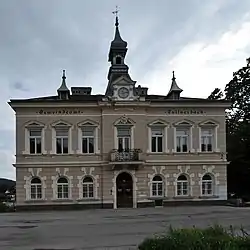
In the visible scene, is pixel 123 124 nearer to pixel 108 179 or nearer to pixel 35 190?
pixel 108 179

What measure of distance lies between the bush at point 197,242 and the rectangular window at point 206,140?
35.7m

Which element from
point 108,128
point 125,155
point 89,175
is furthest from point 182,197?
point 108,128

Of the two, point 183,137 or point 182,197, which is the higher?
point 183,137

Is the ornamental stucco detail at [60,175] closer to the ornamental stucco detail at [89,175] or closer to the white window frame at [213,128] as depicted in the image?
the ornamental stucco detail at [89,175]

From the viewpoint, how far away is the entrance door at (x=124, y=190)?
4544 centimetres

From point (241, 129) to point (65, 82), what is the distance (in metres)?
19.0

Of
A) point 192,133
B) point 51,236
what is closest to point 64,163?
point 192,133

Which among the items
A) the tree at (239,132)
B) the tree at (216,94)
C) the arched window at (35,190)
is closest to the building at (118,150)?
the arched window at (35,190)

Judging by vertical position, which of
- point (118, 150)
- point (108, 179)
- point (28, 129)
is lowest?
point (108, 179)

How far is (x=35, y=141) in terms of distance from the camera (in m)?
44.9

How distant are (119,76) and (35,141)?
954 cm

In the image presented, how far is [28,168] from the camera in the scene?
4462cm

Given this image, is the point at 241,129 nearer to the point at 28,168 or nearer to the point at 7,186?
the point at 28,168

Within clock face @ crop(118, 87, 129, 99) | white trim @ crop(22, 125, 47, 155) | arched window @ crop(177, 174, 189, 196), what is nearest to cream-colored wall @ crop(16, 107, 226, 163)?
white trim @ crop(22, 125, 47, 155)
